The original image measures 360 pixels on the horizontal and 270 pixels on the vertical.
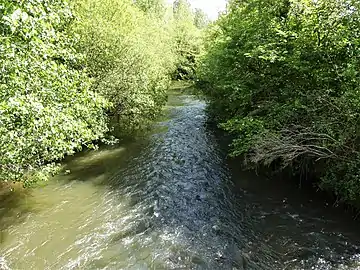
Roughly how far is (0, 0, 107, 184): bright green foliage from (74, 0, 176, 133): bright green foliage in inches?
257

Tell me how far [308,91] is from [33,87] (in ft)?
29.1

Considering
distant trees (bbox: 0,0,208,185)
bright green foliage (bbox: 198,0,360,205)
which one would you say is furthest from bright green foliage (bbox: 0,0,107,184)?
bright green foliage (bbox: 198,0,360,205)

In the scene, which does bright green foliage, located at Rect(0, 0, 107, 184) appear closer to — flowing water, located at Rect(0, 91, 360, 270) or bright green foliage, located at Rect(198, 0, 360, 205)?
flowing water, located at Rect(0, 91, 360, 270)

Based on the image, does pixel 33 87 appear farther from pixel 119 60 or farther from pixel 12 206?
pixel 119 60

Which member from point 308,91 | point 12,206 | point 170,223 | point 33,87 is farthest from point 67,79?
point 308,91

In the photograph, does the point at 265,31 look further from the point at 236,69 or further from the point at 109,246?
the point at 109,246

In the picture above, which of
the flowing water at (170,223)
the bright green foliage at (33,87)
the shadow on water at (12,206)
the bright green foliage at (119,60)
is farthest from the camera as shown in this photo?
the bright green foliage at (119,60)

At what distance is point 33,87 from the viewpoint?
334 inches

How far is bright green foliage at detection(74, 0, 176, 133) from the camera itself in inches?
672

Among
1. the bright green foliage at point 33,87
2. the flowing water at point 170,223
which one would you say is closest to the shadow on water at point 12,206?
the flowing water at point 170,223

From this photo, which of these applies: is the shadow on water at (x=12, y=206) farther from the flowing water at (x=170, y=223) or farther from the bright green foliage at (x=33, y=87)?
the bright green foliage at (x=33, y=87)

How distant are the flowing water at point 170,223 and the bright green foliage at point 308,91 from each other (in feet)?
5.30

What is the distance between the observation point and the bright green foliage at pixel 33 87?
5.55 meters

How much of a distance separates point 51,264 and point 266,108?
31.3 ft
